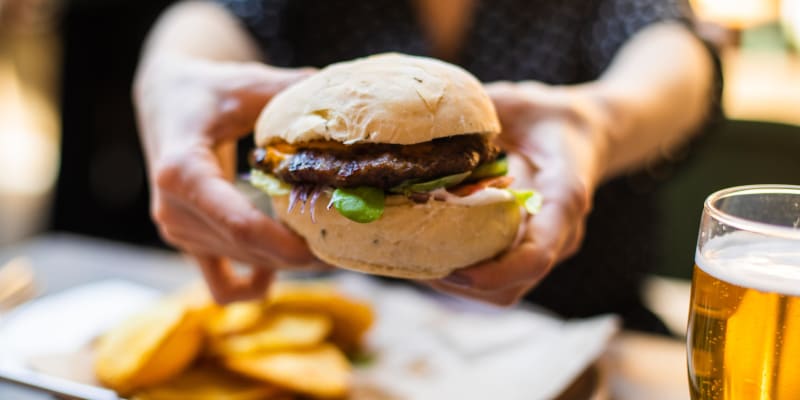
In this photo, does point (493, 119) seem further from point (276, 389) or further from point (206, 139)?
point (276, 389)

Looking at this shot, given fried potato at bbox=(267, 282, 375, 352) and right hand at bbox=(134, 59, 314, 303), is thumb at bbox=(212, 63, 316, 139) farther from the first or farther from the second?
fried potato at bbox=(267, 282, 375, 352)

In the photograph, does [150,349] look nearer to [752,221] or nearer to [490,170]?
[490,170]

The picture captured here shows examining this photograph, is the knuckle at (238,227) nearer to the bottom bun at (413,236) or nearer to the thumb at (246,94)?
the bottom bun at (413,236)

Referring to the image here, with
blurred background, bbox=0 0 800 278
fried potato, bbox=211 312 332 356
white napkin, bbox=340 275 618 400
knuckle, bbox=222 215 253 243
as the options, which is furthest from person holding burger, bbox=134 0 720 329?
blurred background, bbox=0 0 800 278

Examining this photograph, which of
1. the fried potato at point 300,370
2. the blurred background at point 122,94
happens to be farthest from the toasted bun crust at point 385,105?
the blurred background at point 122,94

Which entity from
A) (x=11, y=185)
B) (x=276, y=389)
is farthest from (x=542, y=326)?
(x=11, y=185)

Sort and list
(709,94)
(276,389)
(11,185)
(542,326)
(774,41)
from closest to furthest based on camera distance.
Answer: (276,389) < (542,326) < (709,94) < (774,41) < (11,185)
